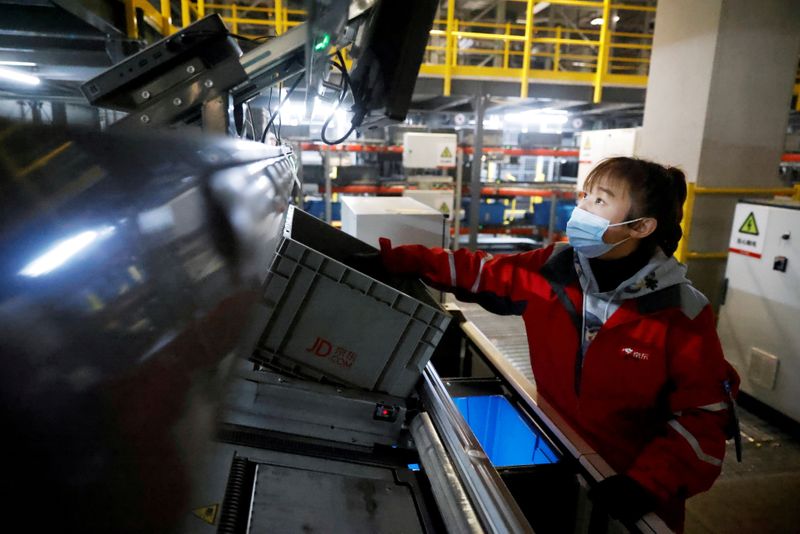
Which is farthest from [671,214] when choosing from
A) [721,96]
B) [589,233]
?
[721,96]

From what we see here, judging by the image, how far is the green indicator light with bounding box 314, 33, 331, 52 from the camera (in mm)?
1383

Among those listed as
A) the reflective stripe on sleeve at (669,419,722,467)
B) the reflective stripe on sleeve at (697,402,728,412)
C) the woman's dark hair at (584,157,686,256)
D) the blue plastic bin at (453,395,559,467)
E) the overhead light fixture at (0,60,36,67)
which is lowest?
the blue plastic bin at (453,395,559,467)

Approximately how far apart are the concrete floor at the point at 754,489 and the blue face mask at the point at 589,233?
2.96ft

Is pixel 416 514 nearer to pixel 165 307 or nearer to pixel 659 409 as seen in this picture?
pixel 165 307

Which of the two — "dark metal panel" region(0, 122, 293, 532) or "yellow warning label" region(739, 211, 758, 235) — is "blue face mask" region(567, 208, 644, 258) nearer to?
"dark metal panel" region(0, 122, 293, 532)

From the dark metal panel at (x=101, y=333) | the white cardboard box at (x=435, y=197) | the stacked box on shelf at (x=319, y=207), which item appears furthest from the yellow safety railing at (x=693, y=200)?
the stacked box on shelf at (x=319, y=207)

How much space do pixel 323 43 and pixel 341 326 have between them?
2.82 ft

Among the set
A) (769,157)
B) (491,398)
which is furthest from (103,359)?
(769,157)

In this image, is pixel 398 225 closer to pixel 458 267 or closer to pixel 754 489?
pixel 458 267

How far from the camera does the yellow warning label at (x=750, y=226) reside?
2.88 metres

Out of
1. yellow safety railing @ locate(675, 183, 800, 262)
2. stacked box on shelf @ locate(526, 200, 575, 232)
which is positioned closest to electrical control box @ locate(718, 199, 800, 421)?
yellow safety railing @ locate(675, 183, 800, 262)

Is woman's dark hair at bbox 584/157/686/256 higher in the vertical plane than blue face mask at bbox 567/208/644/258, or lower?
higher

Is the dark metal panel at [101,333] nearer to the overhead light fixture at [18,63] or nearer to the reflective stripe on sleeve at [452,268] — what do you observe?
the reflective stripe on sleeve at [452,268]

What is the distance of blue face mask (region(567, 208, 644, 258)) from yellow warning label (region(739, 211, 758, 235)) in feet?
6.92
